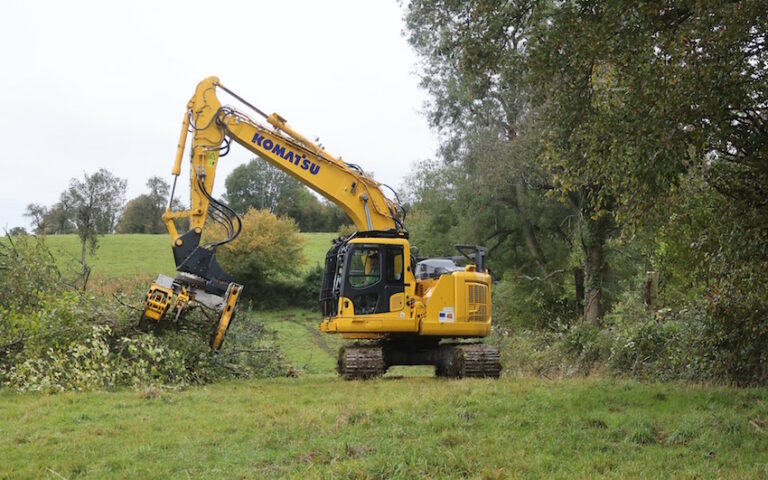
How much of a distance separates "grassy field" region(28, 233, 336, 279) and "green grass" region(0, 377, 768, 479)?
33.4 metres

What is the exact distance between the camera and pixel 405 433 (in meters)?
6.76

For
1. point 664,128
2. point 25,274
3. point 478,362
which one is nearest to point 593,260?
point 478,362

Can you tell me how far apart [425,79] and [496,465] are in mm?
23358

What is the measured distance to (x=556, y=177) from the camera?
8812 mm

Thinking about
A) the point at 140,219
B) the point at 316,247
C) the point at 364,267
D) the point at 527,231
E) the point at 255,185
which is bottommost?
the point at 364,267

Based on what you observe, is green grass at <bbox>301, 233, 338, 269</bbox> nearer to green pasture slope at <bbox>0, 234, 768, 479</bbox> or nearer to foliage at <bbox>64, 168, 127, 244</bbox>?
foliage at <bbox>64, 168, 127, 244</bbox>

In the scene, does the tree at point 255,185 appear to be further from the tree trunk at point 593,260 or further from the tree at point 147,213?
the tree trunk at point 593,260

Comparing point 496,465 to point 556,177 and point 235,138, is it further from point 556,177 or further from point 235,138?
point 235,138

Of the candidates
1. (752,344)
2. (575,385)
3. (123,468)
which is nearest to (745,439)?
(575,385)

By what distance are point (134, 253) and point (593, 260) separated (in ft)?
125

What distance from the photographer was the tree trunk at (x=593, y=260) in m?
20.8

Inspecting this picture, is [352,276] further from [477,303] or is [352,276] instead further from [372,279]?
[477,303]

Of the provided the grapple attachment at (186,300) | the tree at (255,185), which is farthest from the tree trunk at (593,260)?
the tree at (255,185)

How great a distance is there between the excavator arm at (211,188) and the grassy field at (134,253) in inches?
1147
